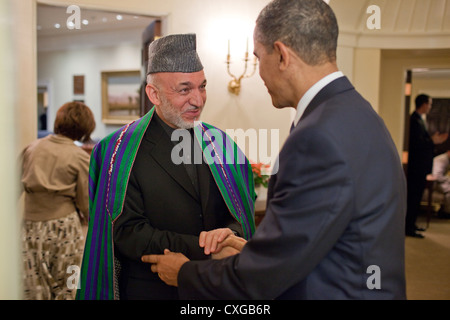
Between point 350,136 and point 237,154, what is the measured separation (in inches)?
42.2

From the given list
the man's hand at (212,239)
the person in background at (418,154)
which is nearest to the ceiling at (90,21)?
the person in background at (418,154)

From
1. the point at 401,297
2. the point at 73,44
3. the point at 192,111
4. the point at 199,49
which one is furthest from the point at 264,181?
the point at 73,44

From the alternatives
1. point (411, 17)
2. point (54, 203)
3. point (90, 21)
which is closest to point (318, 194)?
point (54, 203)

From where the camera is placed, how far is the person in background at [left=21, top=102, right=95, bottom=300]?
3320 millimetres

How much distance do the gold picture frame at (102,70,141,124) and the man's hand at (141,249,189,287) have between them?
786 centimetres

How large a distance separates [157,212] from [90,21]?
781 cm

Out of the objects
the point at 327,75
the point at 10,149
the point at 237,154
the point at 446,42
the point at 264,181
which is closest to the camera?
the point at 10,149

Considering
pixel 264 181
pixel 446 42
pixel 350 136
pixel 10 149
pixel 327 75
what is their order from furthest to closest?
pixel 446 42
pixel 264 181
pixel 327 75
pixel 350 136
pixel 10 149

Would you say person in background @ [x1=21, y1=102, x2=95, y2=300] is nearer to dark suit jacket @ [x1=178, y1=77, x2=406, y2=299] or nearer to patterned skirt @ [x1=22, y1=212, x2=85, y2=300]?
patterned skirt @ [x1=22, y1=212, x2=85, y2=300]

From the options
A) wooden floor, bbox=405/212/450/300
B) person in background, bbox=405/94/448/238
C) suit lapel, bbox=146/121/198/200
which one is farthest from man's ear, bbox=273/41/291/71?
person in background, bbox=405/94/448/238

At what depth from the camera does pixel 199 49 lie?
400cm

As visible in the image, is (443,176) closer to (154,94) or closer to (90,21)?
(90,21)

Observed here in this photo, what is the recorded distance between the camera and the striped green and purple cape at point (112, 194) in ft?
5.99
